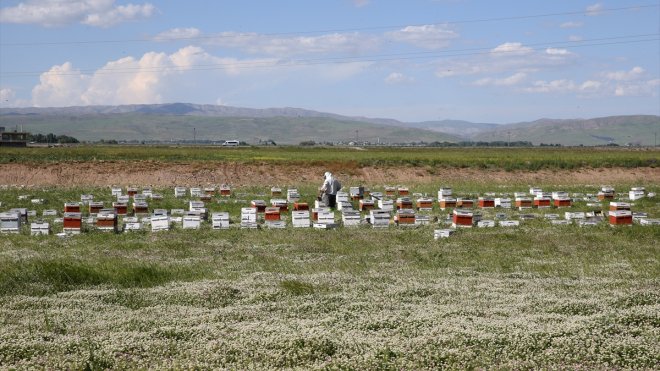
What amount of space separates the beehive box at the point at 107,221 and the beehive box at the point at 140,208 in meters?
4.93

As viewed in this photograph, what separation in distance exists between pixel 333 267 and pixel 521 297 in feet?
19.0

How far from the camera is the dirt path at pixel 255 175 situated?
62.0m

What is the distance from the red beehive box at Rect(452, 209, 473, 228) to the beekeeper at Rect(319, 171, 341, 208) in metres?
8.01

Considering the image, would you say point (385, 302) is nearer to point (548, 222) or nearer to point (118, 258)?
point (118, 258)

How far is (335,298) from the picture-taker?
15.5m

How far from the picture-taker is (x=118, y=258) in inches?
834

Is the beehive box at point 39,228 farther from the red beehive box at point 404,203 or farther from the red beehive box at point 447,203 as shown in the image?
the red beehive box at point 447,203

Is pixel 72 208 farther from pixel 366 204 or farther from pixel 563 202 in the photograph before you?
pixel 563 202

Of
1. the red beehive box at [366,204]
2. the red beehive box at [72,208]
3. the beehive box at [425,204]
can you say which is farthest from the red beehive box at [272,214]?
the beehive box at [425,204]

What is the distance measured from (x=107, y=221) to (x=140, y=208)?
205 inches

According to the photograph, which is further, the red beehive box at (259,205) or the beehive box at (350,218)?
the red beehive box at (259,205)

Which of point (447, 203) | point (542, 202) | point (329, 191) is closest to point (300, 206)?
point (329, 191)

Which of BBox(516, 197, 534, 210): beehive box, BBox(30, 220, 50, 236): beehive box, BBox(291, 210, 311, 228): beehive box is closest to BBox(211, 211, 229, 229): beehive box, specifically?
BBox(291, 210, 311, 228): beehive box

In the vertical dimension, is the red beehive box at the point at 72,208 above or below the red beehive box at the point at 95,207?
above
